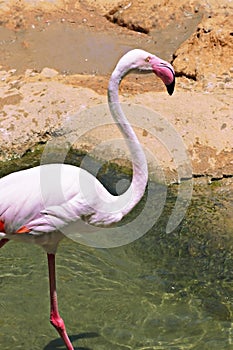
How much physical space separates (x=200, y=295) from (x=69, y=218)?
1063mm

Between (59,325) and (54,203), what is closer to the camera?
(54,203)

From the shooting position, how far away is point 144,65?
3.65 meters

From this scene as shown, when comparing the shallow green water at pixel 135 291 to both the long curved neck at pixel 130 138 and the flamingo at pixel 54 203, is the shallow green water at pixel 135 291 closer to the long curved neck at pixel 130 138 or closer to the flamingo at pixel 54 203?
the flamingo at pixel 54 203

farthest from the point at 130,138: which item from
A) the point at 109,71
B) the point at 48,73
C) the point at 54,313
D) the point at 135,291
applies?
the point at 109,71

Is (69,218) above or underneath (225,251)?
above

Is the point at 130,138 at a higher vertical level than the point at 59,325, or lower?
higher

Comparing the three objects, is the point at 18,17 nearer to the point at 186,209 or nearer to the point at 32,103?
the point at 32,103

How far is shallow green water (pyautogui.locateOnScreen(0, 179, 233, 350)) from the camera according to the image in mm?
4098

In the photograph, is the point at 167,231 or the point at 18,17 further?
the point at 18,17

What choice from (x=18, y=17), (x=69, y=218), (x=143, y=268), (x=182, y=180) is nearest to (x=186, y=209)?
(x=182, y=180)

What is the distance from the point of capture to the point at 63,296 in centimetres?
441

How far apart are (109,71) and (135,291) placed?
9.33 feet

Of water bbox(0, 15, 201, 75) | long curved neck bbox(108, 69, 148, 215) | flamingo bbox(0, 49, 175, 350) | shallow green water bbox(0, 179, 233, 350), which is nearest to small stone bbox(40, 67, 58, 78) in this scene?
water bbox(0, 15, 201, 75)

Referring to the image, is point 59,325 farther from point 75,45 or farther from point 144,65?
point 75,45
